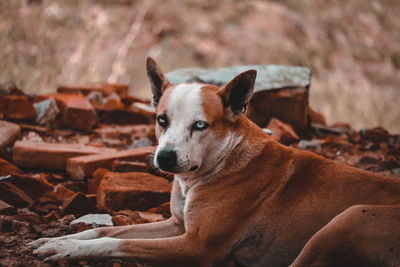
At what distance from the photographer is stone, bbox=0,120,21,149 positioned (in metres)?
3.87

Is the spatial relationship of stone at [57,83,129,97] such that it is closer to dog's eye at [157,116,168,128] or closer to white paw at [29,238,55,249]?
dog's eye at [157,116,168,128]

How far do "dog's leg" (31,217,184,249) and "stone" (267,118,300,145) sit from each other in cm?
189

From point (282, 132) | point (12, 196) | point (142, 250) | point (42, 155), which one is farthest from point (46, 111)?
point (142, 250)

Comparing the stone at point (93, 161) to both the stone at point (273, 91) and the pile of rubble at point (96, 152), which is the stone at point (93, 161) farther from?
the stone at point (273, 91)

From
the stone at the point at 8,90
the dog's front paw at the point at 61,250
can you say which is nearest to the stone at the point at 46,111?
the stone at the point at 8,90

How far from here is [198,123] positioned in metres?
2.49

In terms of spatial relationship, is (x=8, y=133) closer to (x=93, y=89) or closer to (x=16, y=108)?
(x=16, y=108)

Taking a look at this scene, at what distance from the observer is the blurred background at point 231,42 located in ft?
23.0

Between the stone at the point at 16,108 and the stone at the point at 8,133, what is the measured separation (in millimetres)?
345

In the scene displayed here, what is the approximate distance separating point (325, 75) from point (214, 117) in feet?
32.6

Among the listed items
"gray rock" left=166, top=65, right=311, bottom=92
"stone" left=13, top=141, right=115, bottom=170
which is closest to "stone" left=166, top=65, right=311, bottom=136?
"gray rock" left=166, top=65, right=311, bottom=92

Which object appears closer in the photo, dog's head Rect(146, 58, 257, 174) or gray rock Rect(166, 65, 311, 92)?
dog's head Rect(146, 58, 257, 174)

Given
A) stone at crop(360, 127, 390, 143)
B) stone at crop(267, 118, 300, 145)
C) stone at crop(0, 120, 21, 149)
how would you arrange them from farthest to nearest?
stone at crop(360, 127, 390, 143) < stone at crop(267, 118, 300, 145) < stone at crop(0, 120, 21, 149)

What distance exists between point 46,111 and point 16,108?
31cm
